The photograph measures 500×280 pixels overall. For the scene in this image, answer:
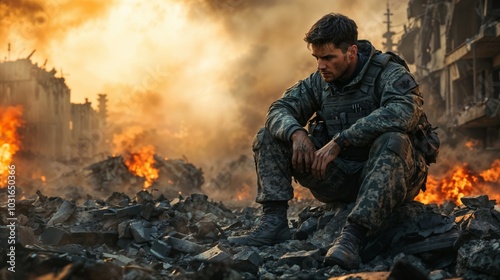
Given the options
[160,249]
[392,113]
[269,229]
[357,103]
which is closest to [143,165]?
[160,249]

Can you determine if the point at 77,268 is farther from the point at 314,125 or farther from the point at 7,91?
the point at 7,91

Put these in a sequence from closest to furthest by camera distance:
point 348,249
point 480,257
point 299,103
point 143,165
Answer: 1. point 480,257
2. point 348,249
3. point 299,103
4. point 143,165

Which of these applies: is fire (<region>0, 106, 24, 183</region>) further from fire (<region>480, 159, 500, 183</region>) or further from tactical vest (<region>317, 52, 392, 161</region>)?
tactical vest (<region>317, 52, 392, 161</region>)

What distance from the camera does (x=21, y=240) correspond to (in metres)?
4.25

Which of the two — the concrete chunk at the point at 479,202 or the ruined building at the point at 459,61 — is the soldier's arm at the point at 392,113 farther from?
the ruined building at the point at 459,61

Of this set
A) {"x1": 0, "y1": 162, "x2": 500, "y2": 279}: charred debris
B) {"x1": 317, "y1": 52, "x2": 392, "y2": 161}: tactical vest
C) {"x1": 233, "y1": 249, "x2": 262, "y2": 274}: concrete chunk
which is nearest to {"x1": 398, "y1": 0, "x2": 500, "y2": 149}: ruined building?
{"x1": 0, "y1": 162, "x2": 500, "y2": 279}: charred debris

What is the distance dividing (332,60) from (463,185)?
48.7 ft

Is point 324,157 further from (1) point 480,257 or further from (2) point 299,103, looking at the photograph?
(1) point 480,257

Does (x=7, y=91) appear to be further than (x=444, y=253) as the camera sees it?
Yes

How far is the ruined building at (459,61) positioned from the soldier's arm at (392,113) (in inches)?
472

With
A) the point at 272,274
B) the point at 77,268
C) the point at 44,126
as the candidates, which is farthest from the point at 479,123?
the point at 44,126

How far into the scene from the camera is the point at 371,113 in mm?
4109

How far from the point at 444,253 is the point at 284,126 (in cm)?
158

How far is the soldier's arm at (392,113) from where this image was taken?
157 inches
